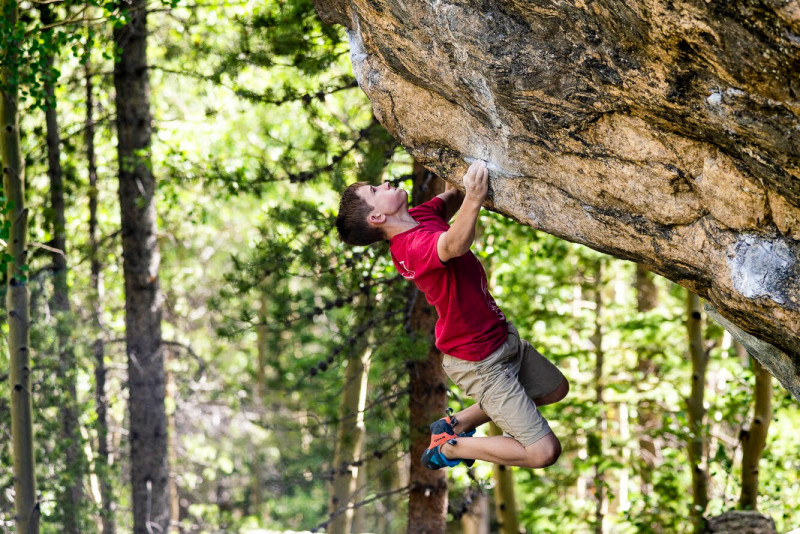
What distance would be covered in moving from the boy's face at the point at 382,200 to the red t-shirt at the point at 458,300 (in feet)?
0.52

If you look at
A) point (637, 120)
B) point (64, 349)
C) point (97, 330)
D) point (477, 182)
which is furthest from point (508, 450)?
point (97, 330)

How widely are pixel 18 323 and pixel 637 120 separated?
251 inches

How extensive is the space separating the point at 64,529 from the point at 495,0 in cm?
897

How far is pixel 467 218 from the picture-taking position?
A: 4.31 m

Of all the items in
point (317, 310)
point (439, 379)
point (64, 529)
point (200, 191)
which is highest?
point (200, 191)

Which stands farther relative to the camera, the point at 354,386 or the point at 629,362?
the point at 629,362

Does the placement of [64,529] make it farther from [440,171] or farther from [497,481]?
[440,171]

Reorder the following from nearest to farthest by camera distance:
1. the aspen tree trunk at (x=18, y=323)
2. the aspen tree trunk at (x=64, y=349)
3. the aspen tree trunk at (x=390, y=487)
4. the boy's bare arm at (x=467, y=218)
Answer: the boy's bare arm at (x=467, y=218)
the aspen tree trunk at (x=18, y=323)
the aspen tree trunk at (x=64, y=349)
the aspen tree trunk at (x=390, y=487)

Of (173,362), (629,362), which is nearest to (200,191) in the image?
(173,362)

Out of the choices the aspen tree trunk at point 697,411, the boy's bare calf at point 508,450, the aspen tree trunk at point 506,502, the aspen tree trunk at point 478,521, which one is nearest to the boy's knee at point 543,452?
the boy's bare calf at point 508,450

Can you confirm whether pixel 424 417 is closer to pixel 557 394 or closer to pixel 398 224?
pixel 557 394

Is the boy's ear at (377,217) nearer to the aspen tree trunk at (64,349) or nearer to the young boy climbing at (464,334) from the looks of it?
the young boy climbing at (464,334)

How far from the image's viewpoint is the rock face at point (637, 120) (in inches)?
129

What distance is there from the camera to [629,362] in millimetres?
12773
